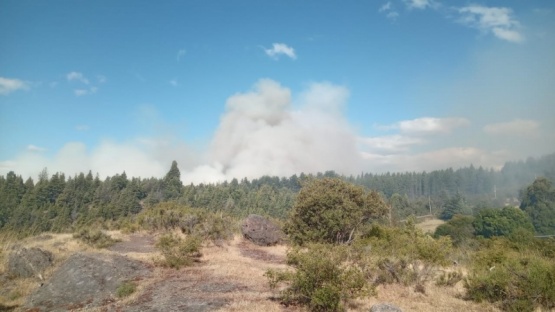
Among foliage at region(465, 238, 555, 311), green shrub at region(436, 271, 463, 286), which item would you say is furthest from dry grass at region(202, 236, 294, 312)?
green shrub at region(436, 271, 463, 286)

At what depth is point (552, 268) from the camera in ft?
40.4

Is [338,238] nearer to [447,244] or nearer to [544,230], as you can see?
[447,244]

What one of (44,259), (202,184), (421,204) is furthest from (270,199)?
(44,259)

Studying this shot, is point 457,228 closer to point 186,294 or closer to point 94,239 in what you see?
point 94,239

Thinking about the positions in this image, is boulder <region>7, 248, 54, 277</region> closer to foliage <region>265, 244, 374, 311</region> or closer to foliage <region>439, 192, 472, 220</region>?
foliage <region>265, 244, 374, 311</region>

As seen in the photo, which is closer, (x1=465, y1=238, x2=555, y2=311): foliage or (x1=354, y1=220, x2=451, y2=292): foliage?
(x1=465, y1=238, x2=555, y2=311): foliage

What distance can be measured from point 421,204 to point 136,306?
17559 centimetres

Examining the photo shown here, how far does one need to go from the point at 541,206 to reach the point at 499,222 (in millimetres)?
52782

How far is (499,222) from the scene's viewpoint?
8612 centimetres

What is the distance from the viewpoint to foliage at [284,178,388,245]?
27.6 meters

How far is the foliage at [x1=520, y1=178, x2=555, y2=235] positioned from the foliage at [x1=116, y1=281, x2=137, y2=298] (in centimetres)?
13472

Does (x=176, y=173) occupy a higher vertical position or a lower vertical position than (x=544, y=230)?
higher

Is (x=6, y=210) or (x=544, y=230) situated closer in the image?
(x=6, y=210)

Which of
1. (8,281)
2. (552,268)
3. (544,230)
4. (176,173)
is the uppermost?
(176,173)
